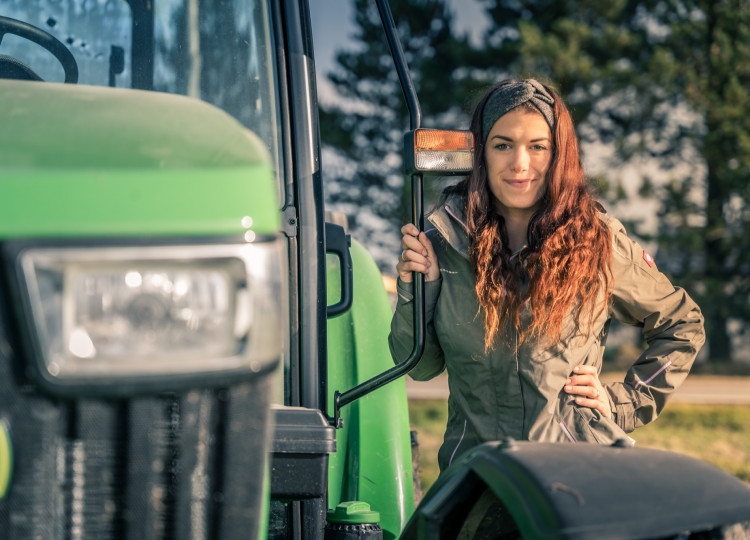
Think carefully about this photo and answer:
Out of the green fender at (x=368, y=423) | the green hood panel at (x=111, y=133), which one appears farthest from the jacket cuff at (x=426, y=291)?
the green hood panel at (x=111, y=133)

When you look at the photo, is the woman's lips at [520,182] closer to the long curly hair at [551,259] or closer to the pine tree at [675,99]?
the long curly hair at [551,259]

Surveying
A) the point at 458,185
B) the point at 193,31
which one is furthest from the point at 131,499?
the point at 458,185

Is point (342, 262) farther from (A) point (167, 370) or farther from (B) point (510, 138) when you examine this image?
(A) point (167, 370)

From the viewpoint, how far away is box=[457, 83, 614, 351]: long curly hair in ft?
8.05

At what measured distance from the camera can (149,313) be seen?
1.24 metres

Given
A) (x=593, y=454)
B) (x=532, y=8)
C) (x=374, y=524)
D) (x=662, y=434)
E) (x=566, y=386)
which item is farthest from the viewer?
(x=532, y=8)

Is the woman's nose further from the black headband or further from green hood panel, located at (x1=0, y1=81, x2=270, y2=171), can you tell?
green hood panel, located at (x1=0, y1=81, x2=270, y2=171)

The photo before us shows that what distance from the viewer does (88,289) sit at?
1.22 meters

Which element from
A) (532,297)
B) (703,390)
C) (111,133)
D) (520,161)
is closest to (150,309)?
(111,133)

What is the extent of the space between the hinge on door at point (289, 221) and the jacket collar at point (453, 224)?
0.42m

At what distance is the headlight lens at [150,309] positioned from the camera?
1.20 metres

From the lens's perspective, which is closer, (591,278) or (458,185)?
(591,278)

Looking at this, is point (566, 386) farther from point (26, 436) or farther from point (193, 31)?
point (26, 436)

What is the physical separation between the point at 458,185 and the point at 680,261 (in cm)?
1997
